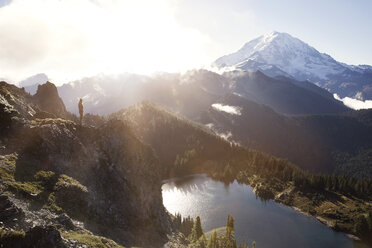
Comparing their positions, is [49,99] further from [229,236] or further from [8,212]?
[8,212]

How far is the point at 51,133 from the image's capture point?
56656 millimetres

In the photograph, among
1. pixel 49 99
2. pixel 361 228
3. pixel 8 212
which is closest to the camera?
pixel 8 212

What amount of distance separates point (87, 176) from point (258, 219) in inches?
4882

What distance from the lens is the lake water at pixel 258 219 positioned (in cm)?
13120

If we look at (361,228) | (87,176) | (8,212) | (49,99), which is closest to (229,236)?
(87,176)

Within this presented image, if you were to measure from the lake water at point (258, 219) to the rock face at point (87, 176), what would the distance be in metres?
66.9

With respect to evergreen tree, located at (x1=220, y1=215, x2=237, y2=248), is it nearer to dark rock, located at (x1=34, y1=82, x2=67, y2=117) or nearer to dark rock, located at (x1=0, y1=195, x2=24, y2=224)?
dark rock, located at (x1=0, y1=195, x2=24, y2=224)

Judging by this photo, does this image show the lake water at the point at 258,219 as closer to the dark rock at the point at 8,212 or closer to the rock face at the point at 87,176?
the rock face at the point at 87,176

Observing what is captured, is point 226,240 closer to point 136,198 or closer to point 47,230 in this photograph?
point 136,198

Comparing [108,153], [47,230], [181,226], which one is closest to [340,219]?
[181,226]

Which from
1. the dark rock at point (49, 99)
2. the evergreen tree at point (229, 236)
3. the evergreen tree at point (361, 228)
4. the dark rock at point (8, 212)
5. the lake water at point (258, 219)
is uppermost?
the dark rock at point (49, 99)

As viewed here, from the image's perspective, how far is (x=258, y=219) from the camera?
6048 inches

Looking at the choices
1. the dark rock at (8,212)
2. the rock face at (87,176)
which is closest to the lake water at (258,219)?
the rock face at (87,176)

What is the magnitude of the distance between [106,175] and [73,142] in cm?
1239
